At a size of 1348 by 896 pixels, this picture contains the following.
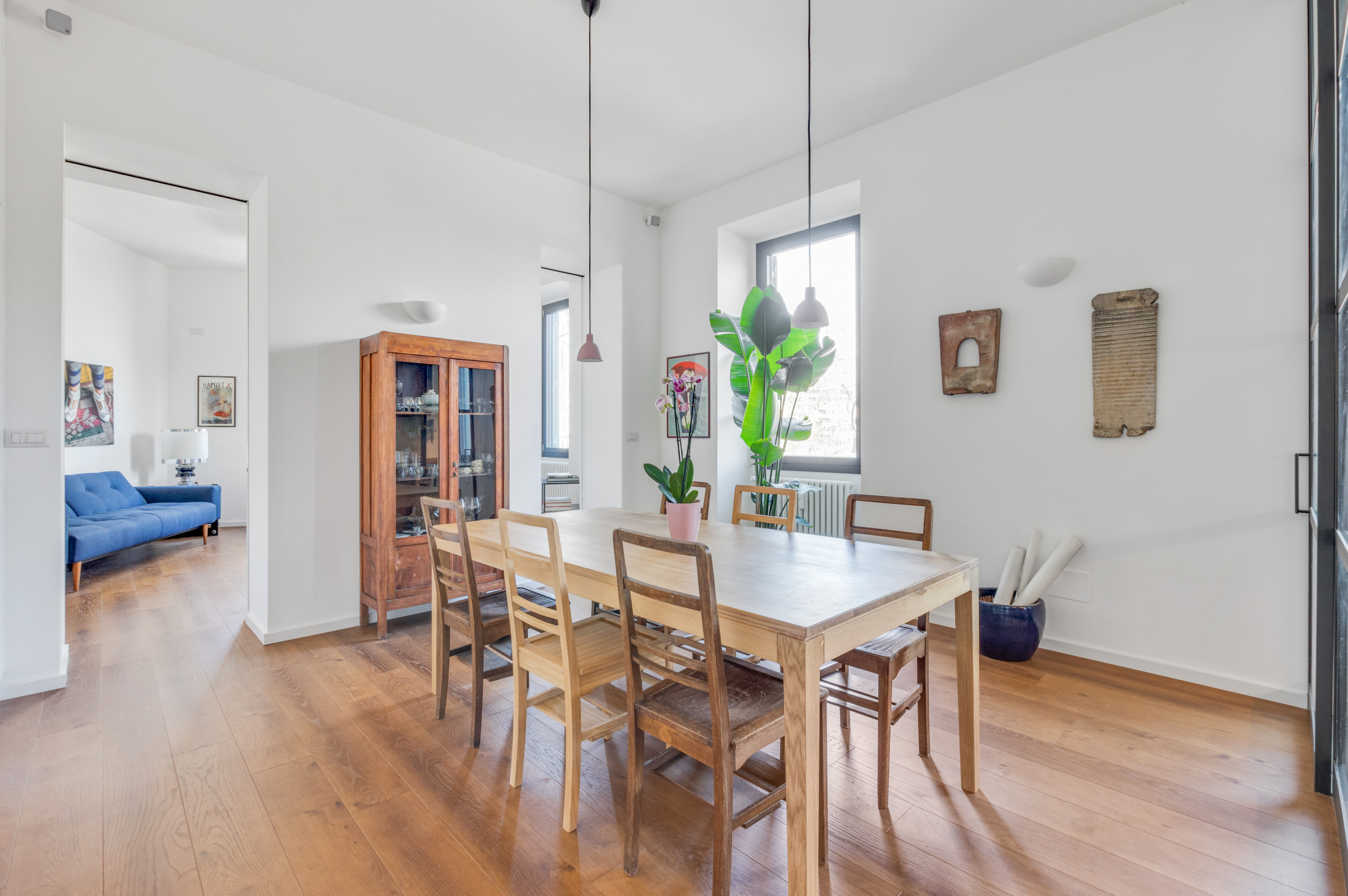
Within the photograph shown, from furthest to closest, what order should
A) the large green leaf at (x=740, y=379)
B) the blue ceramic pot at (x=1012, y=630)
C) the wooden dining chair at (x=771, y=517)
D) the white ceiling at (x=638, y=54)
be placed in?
1. the large green leaf at (x=740, y=379)
2. the blue ceramic pot at (x=1012, y=630)
3. the white ceiling at (x=638, y=54)
4. the wooden dining chair at (x=771, y=517)

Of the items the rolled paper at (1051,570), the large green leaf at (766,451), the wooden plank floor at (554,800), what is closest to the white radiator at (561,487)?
the large green leaf at (766,451)

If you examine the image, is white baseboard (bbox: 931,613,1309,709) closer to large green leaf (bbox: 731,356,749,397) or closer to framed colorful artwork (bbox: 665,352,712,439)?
large green leaf (bbox: 731,356,749,397)

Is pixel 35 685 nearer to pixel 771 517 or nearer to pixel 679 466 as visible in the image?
pixel 679 466

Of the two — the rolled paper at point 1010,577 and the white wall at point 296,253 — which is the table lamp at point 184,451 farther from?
the rolled paper at point 1010,577

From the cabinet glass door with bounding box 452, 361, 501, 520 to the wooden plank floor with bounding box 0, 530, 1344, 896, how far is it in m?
1.25

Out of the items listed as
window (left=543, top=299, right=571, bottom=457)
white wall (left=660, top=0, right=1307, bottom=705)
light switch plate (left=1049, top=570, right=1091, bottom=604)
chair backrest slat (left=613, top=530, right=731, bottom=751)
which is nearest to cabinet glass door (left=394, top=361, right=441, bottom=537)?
chair backrest slat (left=613, top=530, right=731, bottom=751)

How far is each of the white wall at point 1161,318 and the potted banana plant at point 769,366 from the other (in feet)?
1.49

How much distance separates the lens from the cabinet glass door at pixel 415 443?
3.56 meters

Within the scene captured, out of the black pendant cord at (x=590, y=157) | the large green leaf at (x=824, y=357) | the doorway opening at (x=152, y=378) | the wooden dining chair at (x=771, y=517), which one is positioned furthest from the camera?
the doorway opening at (x=152, y=378)

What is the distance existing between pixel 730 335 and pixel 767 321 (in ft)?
A: 1.28

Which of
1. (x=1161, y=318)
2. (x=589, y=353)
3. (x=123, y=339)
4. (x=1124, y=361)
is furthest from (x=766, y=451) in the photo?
(x=123, y=339)

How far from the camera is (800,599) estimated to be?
1554 mm

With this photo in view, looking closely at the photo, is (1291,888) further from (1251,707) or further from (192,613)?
(192,613)

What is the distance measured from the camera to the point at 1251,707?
2.53 meters
